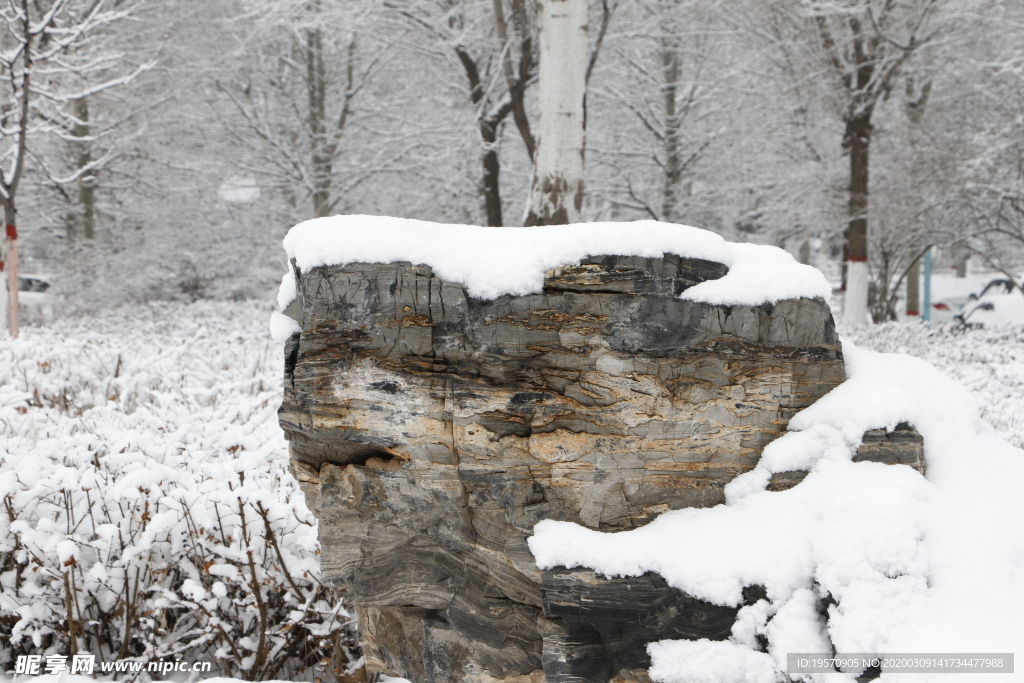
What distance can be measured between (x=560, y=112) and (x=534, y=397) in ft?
11.3

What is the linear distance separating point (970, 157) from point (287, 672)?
9.73 m

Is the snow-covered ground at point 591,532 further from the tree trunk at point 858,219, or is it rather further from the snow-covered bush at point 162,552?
the tree trunk at point 858,219

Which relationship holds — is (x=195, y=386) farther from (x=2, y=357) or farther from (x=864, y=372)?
(x=864, y=372)

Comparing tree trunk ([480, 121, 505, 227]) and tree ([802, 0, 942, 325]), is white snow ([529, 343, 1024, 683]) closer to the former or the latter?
tree trunk ([480, 121, 505, 227])

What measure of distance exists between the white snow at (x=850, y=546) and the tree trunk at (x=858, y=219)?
26.9 ft

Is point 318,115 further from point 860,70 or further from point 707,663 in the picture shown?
point 707,663

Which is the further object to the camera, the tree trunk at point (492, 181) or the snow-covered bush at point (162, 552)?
the tree trunk at point (492, 181)

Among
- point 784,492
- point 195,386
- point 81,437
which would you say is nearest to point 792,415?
point 784,492

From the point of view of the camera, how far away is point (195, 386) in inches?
193

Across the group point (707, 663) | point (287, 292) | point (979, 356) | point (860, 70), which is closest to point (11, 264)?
point (287, 292)

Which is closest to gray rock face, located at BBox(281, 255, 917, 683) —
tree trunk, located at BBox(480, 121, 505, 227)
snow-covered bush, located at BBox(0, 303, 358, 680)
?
snow-covered bush, located at BBox(0, 303, 358, 680)

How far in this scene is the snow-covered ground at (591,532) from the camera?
6.37ft

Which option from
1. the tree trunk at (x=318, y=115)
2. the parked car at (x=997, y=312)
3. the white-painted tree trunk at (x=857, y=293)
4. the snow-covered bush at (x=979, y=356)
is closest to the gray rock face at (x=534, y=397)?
the snow-covered bush at (x=979, y=356)

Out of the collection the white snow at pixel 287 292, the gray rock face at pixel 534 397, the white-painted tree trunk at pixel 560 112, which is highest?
the white-painted tree trunk at pixel 560 112
